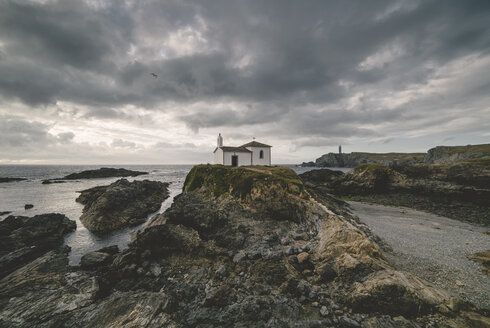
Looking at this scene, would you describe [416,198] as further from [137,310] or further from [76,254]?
[76,254]

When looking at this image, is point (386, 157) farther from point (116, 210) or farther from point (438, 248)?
point (116, 210)

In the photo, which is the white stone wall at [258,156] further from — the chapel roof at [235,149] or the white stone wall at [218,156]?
the white stone wall at [218,156]

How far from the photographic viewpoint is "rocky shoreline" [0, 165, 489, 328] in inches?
226

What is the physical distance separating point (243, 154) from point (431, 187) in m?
27.7

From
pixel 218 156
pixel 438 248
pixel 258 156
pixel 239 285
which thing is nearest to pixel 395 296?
pixel 239 285

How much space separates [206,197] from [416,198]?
27.9m

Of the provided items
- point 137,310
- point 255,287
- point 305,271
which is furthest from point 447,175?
→ point 137,310

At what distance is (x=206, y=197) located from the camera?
19.7 meters

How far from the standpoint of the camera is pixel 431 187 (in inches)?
949

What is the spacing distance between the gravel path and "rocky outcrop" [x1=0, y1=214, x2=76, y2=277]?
20629 millimetres

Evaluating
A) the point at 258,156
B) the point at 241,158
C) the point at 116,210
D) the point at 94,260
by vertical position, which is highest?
the point at 258,156

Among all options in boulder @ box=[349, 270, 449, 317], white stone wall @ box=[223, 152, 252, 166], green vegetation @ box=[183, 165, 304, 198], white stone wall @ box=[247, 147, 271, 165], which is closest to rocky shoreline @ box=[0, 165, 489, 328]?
boulder @ box=[349, 270, 449, 317]

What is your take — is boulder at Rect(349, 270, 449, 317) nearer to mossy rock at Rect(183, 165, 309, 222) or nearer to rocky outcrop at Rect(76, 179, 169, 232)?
mossy rock at Rect(183, 165, 309, 222)

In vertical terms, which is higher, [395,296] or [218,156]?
[218,156]
